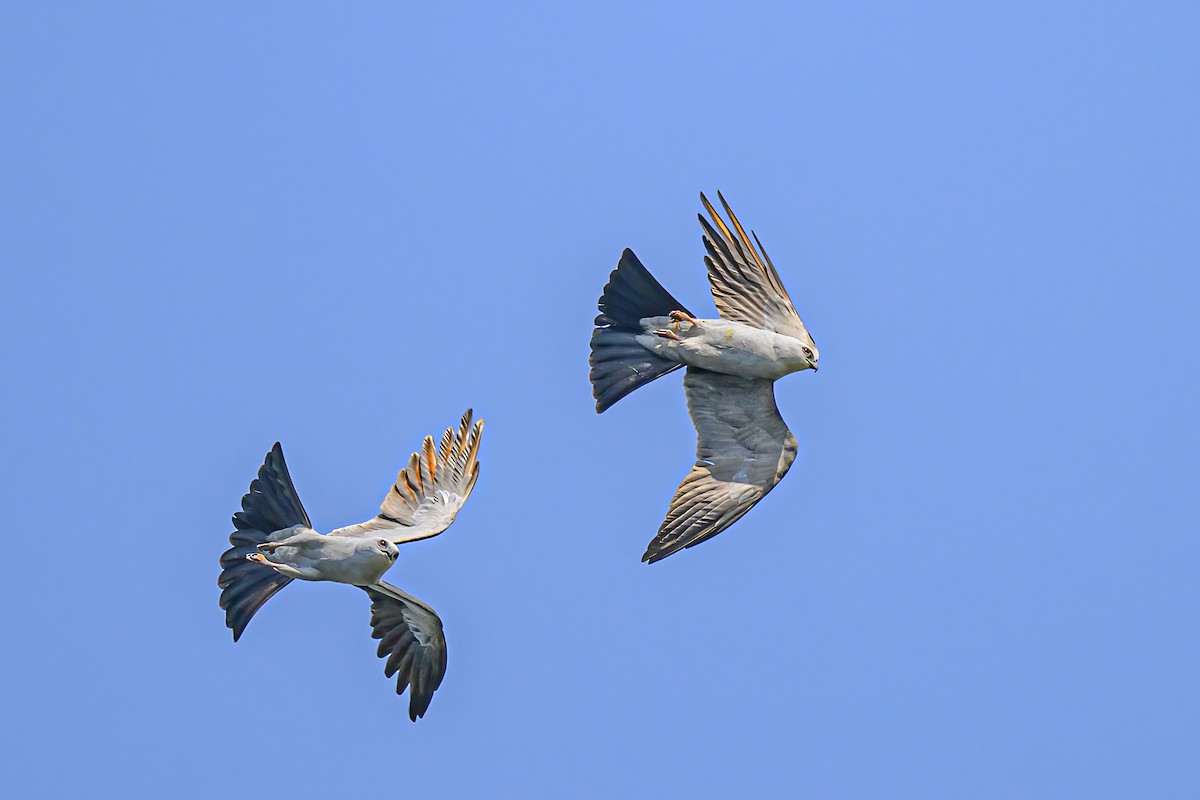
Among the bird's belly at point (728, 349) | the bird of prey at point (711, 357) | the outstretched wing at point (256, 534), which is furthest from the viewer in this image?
the bird of prey at point (711, 357)

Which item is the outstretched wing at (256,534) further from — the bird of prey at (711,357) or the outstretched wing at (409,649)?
the bird of prey at (711,357)

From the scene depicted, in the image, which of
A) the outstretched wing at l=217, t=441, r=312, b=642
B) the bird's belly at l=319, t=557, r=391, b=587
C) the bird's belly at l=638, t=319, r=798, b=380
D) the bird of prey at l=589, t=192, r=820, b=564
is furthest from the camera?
the bird of prey at l=589, t=192, r=820, b=564

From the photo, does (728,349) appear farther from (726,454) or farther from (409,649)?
(409,649)

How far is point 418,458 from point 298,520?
4.81ft

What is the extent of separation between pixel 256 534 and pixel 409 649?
222 cm

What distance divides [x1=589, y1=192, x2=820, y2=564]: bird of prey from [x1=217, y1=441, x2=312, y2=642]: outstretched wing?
3.48 m

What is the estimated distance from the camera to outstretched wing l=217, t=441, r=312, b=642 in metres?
19.6

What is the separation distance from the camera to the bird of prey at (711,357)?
20516 millimetres

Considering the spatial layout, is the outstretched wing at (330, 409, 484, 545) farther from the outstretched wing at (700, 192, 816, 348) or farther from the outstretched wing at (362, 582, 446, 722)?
the outstretched wing at (700, 192, 816, 348)

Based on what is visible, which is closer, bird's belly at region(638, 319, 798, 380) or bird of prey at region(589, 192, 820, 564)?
bird's belly at region(638, 319, 798, 380)

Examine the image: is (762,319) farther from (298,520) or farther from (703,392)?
(298,520)

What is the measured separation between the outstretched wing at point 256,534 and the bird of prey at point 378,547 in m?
0.01

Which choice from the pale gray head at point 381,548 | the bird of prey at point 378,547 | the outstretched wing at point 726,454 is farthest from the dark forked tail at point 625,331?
the pale gray head at point 381,548

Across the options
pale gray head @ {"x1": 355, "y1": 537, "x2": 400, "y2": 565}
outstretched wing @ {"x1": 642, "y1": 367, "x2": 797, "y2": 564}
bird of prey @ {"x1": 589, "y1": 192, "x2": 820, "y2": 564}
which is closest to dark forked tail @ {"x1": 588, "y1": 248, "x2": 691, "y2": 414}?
bird of prey @ {"x1": 589, "y1": 192, "x2": 820, "y2": 564}
